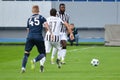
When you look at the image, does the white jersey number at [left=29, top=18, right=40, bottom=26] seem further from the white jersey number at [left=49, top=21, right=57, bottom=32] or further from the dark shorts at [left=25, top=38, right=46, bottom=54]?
the white jersey number at [left=49, top=21, right=57, bottom=32]

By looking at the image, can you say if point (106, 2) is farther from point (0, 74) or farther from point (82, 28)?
point (0, 74)

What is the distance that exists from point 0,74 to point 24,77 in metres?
1.53

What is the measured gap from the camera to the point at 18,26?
72.2 meters

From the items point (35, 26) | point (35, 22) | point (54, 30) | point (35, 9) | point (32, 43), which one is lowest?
point (32, 43)

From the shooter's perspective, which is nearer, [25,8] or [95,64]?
[95,64]

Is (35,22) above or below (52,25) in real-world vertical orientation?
above

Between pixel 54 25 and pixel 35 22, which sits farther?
pixel 54 25

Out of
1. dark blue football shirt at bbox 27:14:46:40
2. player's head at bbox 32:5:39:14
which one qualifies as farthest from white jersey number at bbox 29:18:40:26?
player's head at bbox 32:5:39:14

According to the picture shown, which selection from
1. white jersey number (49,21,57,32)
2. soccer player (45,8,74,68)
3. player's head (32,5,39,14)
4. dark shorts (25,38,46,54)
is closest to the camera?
player's head (32,5,39,14)

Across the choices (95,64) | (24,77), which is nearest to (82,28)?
(95,64)

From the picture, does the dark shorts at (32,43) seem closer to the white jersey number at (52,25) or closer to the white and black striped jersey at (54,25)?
the white and black striped jersey at (54,25)

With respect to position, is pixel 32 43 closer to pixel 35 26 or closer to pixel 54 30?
pixel 35 26

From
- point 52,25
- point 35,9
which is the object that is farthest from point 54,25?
point 35,9

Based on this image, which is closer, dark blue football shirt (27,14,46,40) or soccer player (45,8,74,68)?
dark blue football shirt (27,14,46,40)
